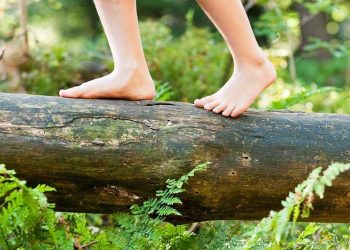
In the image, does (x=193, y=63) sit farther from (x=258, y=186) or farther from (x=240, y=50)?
(x=258, y=186)

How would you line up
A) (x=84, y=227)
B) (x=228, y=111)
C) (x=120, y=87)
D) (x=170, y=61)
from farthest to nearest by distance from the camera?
(x=170, y=61), (x=120, y=87), (x=228, y=111), (x=84, y=227)

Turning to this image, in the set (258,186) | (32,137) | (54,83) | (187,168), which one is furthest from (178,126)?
(54,83)

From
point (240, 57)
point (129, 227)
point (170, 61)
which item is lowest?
point (170, 61)

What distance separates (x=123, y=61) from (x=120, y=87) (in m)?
0.18

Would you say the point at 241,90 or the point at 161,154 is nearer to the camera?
the point at 161,154

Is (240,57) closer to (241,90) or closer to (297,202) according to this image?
(241,90)

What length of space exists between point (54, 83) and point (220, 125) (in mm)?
4106

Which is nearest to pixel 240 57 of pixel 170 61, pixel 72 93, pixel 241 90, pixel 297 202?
pixel 241 90

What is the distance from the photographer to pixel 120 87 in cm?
314

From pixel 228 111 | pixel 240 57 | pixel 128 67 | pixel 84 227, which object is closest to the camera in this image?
pixel 84 227

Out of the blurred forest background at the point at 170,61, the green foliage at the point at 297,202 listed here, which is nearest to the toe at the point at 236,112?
the green foliage at the point at 297,202

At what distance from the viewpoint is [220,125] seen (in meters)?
2.92

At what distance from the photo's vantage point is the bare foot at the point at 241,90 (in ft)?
10.0

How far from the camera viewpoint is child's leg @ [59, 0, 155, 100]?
3.11 meters
